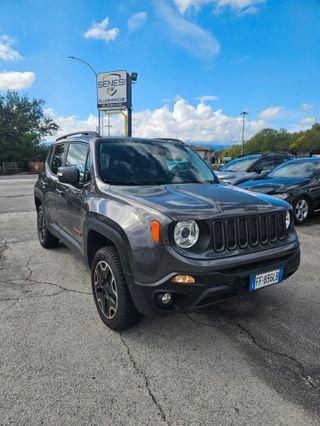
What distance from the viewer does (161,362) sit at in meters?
2.54

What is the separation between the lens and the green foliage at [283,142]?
3510 inches

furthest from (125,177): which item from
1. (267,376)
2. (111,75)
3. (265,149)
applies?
(265,149)

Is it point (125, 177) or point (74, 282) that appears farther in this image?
point (74, 282)

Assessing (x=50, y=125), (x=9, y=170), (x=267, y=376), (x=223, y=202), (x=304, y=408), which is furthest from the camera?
(x=50, y=125)

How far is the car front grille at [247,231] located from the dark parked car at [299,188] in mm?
4514

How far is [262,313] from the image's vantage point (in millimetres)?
3309

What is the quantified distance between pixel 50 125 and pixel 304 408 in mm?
57376

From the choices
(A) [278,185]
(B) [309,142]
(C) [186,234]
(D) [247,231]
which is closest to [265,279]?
(D) [247,231]

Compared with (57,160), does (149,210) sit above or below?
below

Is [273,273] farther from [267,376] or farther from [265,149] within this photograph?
[265,149]

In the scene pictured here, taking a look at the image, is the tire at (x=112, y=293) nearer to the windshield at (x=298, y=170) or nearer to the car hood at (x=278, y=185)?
the car hood at (x=278, y=185)

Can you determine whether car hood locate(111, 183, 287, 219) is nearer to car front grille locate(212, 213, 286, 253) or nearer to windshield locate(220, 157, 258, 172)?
car front grille locate(212, 213, 286, 253)

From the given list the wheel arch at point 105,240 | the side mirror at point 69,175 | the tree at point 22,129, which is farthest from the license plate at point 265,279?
the tree at point 22,129

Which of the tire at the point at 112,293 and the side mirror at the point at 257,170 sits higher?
the side mirror at the point at 257,170
